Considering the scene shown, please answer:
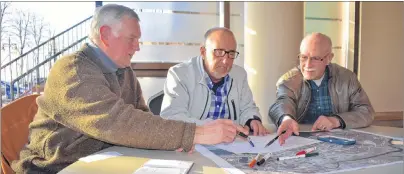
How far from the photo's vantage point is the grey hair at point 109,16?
4.22 ft

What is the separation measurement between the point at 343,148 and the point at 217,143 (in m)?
0.43

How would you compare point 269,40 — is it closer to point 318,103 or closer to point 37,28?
point 318,103

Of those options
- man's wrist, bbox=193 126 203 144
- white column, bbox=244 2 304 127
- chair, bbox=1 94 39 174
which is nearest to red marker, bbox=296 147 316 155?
man's wrist, bbox=193 126 203 144

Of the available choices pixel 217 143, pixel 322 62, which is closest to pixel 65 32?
pixel 322 62

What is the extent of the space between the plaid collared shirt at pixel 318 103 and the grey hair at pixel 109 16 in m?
1.11

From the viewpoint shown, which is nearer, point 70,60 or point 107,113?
point 107,113

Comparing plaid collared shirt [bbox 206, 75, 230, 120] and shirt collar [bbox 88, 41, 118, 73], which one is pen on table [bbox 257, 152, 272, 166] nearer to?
shirt collar [bbox 88, 41, 118, 73]

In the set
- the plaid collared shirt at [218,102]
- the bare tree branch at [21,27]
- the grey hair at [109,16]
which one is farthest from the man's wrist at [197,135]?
the bare tree branch at [21,27]

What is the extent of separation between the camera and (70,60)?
3.82 feet

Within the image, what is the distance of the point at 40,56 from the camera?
3.40 m

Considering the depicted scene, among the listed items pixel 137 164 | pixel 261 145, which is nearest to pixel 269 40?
pixel 261 145

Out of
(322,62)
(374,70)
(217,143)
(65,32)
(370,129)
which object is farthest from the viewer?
(374,70)

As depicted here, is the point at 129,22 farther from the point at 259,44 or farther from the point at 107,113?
the point at 259,44

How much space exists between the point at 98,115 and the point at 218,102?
0.91 m
